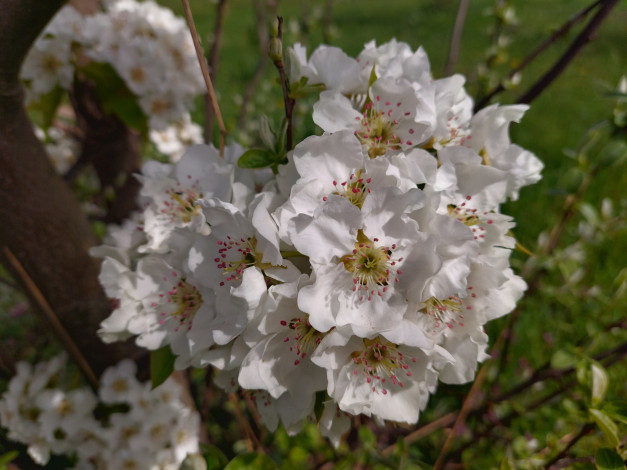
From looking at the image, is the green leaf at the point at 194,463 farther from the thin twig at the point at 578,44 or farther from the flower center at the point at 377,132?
the thin twig at the point at 578,44

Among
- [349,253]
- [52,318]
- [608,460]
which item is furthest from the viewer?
[52,318]

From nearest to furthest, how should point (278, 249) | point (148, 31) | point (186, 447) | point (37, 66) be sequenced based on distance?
point (278, 249) < point (186, 447) < point (37, 66) < point (148, 31)

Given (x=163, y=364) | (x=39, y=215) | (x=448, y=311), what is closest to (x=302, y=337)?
(x=448, y=311)

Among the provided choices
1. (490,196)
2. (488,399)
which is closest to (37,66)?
(490,196)

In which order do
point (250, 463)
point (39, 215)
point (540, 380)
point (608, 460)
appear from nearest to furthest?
point (608, 460) < point (250, 463) < point (39, 215) < point (540, 380)

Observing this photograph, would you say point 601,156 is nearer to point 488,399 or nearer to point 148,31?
point 488,399

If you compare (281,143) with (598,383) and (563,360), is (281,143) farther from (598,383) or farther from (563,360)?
(563,360)

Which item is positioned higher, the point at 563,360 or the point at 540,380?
the point at 563,360
